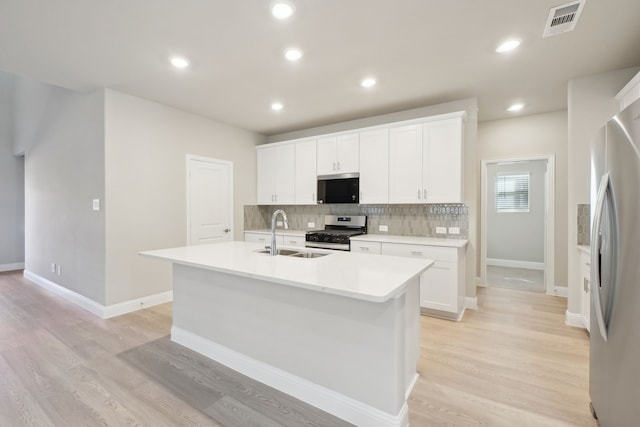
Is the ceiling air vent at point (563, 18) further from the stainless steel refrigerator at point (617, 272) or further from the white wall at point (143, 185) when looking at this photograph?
the white wall at point (143, 185)

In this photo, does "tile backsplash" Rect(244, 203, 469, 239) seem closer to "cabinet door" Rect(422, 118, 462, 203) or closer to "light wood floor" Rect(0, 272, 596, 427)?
"cabinet door" Rect(422, 118, 462, 203)

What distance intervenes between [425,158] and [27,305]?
536cm

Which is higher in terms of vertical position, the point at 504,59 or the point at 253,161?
the point at 504,59

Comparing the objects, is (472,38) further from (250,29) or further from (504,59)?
(250,29)

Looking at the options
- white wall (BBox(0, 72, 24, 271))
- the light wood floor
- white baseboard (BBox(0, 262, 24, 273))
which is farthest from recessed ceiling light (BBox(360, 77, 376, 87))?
white baseboard (BBox(0, 262, 24, 273))

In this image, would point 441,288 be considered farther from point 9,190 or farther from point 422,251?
point 9,190

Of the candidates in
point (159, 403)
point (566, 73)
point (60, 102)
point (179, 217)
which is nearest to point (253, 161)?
point (179, 217)

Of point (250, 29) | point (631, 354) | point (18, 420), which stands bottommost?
point (18, 420)

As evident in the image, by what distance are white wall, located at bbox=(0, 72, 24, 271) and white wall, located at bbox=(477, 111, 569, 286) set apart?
8.65 m

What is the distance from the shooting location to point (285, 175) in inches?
195

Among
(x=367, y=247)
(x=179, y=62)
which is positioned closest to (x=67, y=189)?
(x=179, y=62)

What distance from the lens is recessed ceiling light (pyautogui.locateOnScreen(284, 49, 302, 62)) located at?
254 centimetres

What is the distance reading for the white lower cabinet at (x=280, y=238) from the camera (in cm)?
447

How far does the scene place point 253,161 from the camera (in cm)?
527
